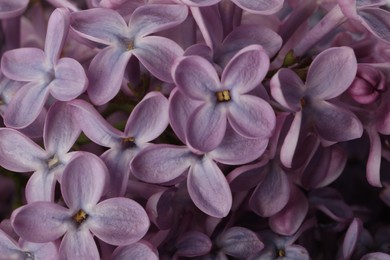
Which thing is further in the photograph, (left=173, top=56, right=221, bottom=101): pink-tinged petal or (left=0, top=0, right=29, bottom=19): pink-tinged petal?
(left=0, top=0, right=29, bottom=19): pink-tinged petal

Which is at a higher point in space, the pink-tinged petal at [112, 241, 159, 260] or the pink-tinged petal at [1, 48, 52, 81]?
the pink-tinged petal at [1, 48, 52, 81]

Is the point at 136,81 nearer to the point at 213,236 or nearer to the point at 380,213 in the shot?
the point at 213,236

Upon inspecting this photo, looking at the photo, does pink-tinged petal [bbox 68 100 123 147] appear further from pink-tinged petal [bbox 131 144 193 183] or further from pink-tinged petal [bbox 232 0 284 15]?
pink-tinged petal [bbox 232 0 284 15]

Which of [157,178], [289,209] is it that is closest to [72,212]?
[157,178]

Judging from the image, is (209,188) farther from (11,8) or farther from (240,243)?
(11,8)

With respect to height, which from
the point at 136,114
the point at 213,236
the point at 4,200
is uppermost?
the point at 136,114

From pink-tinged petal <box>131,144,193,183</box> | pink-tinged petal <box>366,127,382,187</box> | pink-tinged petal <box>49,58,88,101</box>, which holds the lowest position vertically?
pink-tinged petal <box>366,127,382,187</box>

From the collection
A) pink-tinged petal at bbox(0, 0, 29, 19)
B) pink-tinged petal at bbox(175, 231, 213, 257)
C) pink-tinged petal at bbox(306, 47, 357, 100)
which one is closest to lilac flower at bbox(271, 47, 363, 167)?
pink-tinged petal at bbox(306, 47, 357, 100)

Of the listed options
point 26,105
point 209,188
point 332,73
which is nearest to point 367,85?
point 332,73
